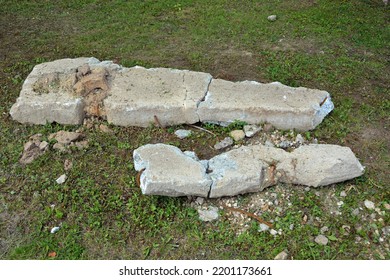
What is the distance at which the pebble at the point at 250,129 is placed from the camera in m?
4.26

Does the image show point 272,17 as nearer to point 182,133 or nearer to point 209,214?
point 182,133

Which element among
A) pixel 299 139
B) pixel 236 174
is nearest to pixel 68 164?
pixel 236 174

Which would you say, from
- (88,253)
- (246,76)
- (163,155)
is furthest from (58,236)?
(246,76)

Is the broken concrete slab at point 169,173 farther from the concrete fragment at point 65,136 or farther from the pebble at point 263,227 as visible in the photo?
the concrete fragment at point 65,136

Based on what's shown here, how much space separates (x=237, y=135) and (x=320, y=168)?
3.03 ft

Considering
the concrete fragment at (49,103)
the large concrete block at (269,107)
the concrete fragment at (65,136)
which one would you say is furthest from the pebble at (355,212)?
the concrete fragment at (49,103)

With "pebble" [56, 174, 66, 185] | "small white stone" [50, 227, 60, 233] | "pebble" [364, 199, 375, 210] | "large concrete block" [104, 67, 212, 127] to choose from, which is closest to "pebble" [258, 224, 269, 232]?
"pebble" [364, 199, 375, 210]

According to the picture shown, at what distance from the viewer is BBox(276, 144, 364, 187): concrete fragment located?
3.67 metres

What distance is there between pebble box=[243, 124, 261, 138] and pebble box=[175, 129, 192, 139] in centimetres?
56

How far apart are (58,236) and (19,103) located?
168cm

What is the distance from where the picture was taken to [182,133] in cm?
436

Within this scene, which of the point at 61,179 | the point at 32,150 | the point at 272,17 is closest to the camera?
the point at 61,179

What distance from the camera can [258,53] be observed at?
19.2 ft

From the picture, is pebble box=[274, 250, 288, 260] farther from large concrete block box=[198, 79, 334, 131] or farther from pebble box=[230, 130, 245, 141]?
large concrete block box=[198, 79, 334, 131]
